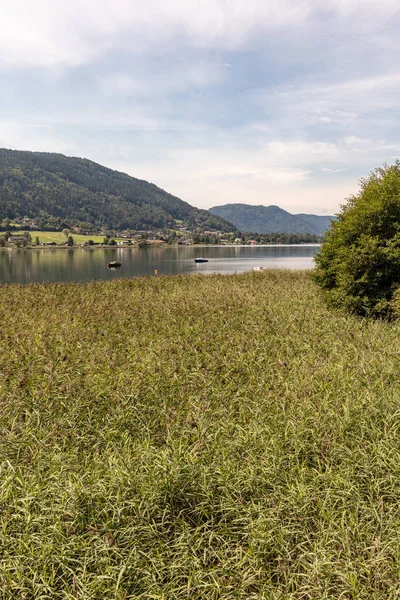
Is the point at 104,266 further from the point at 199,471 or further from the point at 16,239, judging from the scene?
the point at 16,239

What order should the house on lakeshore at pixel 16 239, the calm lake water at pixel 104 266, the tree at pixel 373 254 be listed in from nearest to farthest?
the tree at pixel 373 254 < the calm lake water at pixel 104 266 < the house on lakeshore at pixel 16 239

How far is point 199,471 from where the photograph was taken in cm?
448

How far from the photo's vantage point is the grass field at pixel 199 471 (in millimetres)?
3332

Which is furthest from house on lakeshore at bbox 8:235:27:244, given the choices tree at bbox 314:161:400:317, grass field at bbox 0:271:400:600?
grass field at bbox 0:271:400:600

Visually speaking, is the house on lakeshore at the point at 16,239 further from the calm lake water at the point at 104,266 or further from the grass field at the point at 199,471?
the grass field at the point at 199,471

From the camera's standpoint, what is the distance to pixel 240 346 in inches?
373

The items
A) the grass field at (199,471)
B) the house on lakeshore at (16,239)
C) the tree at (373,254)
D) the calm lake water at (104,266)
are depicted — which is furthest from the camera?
the house on lakeshore at (16,239)

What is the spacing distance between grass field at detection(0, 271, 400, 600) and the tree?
5450mm

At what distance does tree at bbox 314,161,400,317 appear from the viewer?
1460 cm

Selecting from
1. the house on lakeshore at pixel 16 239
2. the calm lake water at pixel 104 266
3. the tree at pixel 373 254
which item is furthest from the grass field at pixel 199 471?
the house on lakeshore at pixel 16 239

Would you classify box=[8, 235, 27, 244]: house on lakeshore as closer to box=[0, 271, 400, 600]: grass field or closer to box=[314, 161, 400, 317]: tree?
box=[314, 161, 400, 317]: tree

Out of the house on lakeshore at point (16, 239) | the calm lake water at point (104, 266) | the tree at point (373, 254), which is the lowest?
the calm lake water at point (104, 266)

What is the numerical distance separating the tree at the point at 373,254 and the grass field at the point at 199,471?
5.45m

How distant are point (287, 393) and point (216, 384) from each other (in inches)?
62.6
